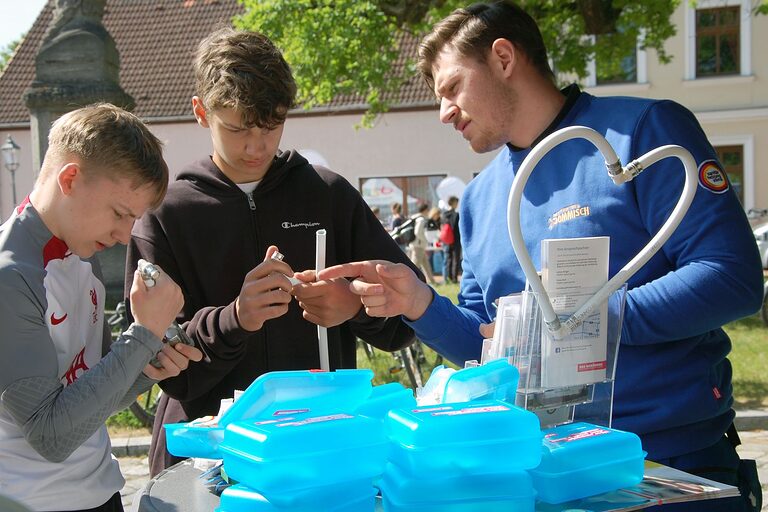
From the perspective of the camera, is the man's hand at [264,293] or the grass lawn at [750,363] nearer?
the man's hand at [264,293]

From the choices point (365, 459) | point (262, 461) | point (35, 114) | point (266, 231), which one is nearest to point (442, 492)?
point (365, 459)

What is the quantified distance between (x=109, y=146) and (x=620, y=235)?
113cm

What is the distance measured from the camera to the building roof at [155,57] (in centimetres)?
2523

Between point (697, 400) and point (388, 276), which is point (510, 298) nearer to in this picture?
point (388, 276)

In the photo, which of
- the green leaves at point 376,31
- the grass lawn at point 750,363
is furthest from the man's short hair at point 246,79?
the green leaves at point 376,31

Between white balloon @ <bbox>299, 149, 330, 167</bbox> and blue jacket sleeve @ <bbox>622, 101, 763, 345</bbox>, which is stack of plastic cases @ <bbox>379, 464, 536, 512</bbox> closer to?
blue jacket sleeve @ <bbox>622, 101, 763, 345</bbox>

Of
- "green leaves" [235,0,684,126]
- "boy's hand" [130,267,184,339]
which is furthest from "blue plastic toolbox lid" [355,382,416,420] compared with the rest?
"green leaves" [235,0,684,126]

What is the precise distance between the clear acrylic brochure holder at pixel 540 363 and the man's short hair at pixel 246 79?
96 cm

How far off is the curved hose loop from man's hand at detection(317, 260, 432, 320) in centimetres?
45

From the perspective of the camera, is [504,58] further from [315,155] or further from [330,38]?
[315,155]

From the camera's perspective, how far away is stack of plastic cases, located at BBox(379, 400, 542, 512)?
4.07 ft

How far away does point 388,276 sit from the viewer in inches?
74.6

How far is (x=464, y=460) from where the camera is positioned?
1.25m

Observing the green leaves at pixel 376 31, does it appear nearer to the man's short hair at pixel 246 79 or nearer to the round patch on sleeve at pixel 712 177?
the man's short hair at pixel 246 79
